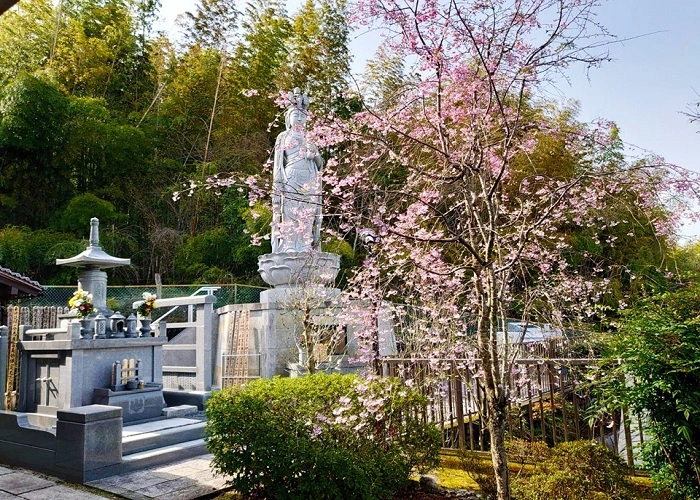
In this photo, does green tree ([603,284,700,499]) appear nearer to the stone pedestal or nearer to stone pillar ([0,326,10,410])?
the stone pedestal

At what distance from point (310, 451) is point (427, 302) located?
269 cm

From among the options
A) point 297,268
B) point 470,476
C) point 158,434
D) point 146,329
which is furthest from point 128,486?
point 297,268

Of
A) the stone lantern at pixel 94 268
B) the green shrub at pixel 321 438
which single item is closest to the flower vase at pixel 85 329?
the stone lantern at pixel 94 268

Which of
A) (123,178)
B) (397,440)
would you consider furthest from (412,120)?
(123,178)

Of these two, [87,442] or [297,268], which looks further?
[297,268]

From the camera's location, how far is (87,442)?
14.1 ft

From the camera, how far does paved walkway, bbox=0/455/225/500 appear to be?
396 cm

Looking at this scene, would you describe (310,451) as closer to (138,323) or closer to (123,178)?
(138,323)

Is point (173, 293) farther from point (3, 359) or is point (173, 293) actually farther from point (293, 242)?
point (3, 359)

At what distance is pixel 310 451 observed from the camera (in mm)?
3248

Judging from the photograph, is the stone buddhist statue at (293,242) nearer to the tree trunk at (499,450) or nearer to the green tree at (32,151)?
the tree trunk at (499,450)

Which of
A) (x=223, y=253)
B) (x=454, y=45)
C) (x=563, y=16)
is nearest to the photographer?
(x=563, y=16)

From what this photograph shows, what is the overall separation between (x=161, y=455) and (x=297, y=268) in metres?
3.64

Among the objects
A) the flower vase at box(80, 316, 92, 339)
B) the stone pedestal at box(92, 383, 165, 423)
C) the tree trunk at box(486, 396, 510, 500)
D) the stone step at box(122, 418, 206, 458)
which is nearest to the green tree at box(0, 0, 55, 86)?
the flower vase at box(80, 316, 92, 339)
